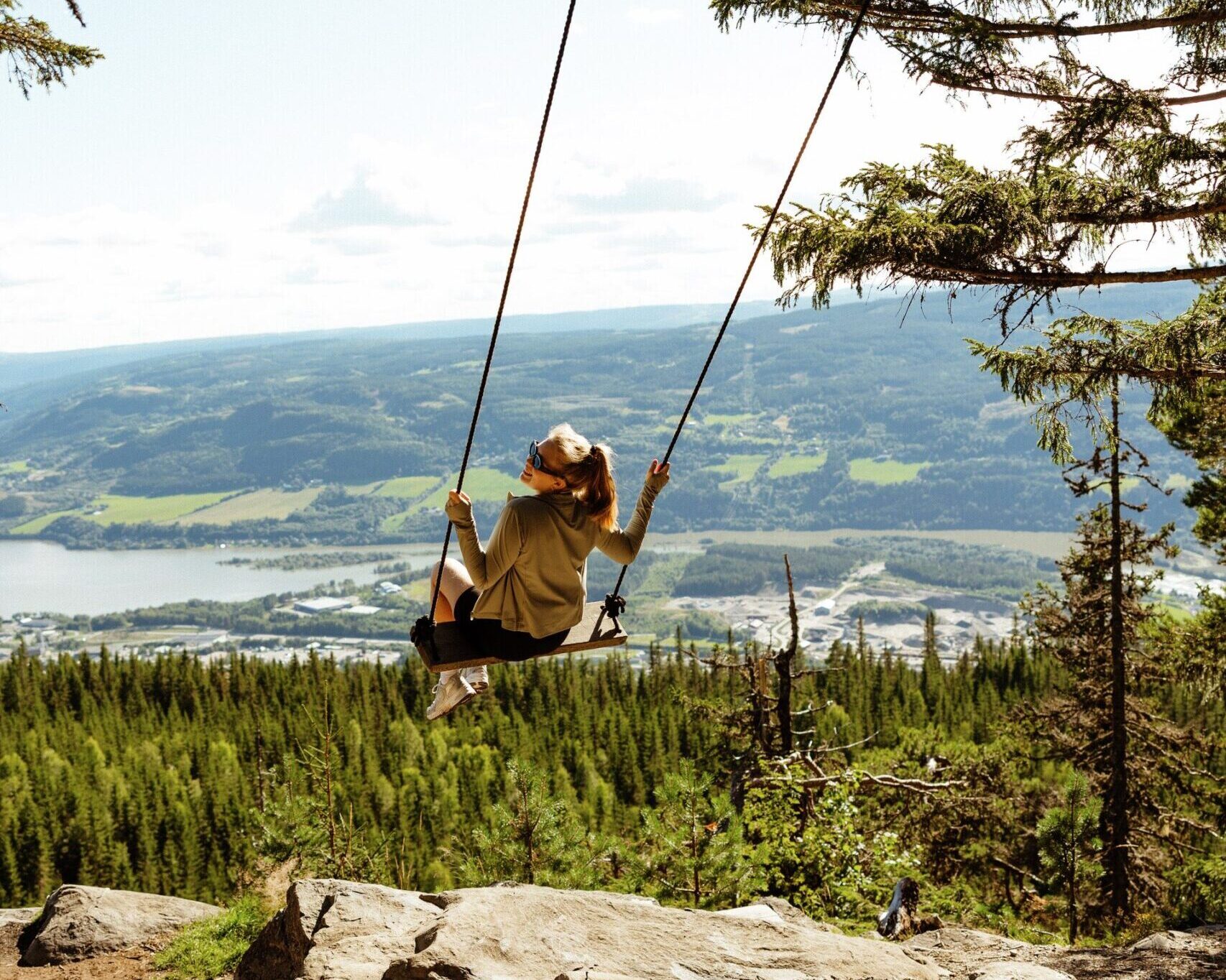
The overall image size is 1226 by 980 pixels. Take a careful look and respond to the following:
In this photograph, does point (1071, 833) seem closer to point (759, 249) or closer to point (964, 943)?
point (964, 943)

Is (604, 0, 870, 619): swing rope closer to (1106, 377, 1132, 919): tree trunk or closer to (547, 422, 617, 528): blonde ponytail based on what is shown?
(547, 422, 617, 528): blonde ponytail

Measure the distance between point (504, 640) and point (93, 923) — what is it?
570cm

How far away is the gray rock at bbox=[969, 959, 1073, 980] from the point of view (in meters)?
6.18

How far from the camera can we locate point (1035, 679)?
2169 inches

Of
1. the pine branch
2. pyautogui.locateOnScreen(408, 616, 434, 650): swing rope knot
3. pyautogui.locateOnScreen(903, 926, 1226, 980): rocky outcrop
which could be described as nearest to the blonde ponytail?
pyautogui.locateOnScreen(408, 616, 434, 650): swing rope knot

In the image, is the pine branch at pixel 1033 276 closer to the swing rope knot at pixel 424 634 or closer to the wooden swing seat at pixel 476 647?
the wooden swing seat at pixel 476 647

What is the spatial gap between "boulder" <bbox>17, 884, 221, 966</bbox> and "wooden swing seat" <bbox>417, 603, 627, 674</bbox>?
16.9 feet

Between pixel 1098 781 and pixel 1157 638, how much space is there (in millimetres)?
4372

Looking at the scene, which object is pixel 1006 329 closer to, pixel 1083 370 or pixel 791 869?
pixel 1083 370

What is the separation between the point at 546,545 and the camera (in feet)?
19.4

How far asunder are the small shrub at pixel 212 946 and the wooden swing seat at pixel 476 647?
3.90m

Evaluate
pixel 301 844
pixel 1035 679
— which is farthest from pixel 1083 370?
pixel 1035 679

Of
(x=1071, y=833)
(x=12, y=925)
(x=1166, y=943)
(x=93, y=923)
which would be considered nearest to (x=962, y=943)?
(x=1166, y=943)

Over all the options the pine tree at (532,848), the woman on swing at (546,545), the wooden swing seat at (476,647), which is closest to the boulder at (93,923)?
the pine tree at (532,848)
